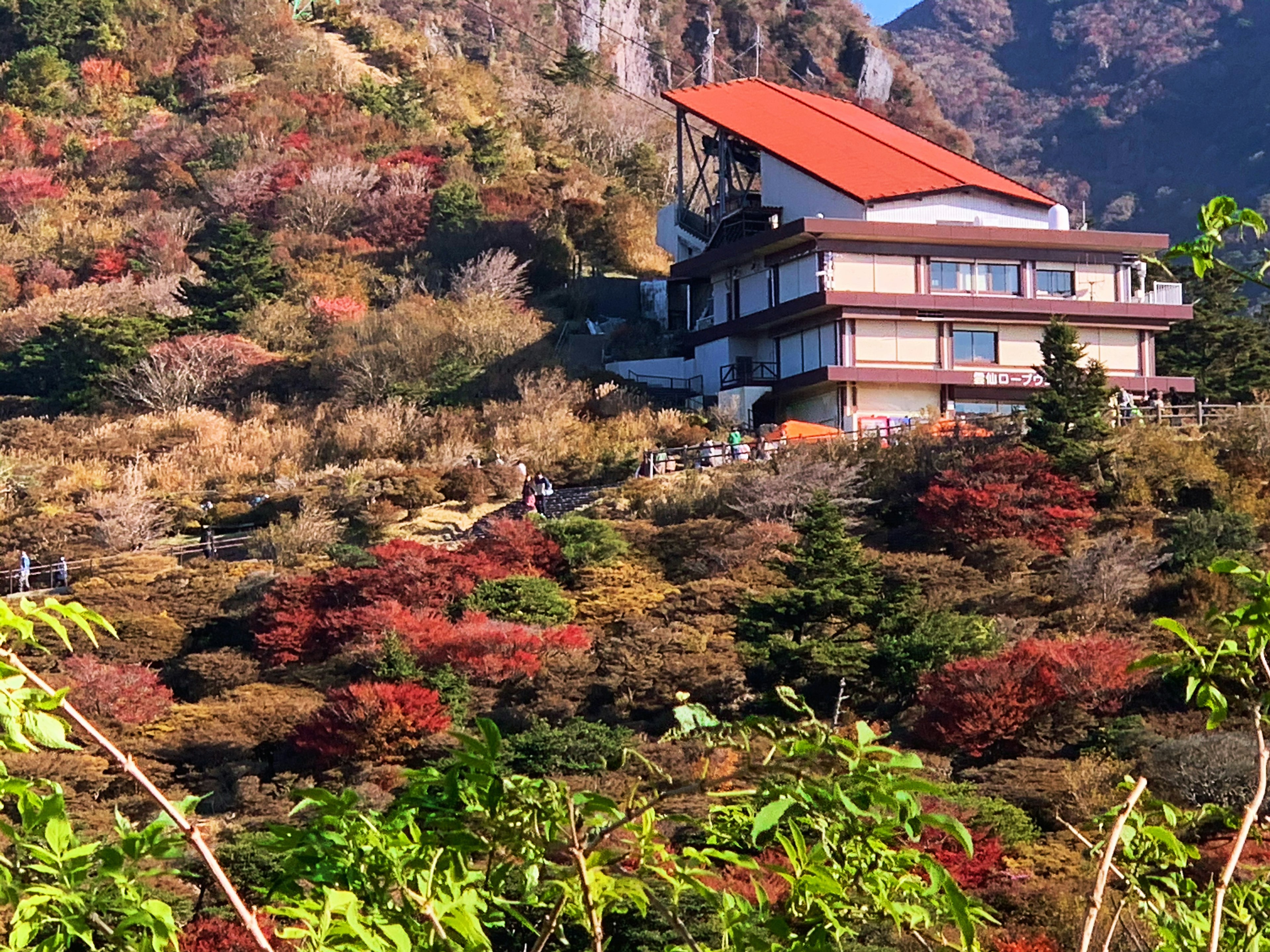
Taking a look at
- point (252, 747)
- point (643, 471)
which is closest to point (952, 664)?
point (252, 747)

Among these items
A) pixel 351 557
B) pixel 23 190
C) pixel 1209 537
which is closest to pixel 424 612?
pixel 351 557

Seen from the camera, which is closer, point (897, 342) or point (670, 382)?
point (897, 342)

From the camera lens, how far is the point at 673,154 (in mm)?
68688

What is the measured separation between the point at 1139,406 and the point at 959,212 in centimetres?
622

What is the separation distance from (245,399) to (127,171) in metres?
20.5

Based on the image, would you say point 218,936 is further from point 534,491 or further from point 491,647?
point 534,491

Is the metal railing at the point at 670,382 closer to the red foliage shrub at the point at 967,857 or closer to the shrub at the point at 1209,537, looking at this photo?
the shrub at the point at 1209,537

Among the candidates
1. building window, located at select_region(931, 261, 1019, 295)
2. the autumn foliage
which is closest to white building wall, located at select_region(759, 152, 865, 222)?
building window, located at select_region(931, 261, 1019, 295)

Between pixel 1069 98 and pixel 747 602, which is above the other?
pixel 1069 98

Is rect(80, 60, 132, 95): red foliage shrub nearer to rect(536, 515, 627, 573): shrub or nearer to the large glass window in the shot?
the large glass window

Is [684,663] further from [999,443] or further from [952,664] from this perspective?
[999,443]

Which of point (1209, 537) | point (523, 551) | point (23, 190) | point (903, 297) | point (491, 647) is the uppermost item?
point (23, 190)

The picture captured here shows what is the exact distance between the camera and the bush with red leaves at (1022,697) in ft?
65.4

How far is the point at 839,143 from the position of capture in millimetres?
46062
